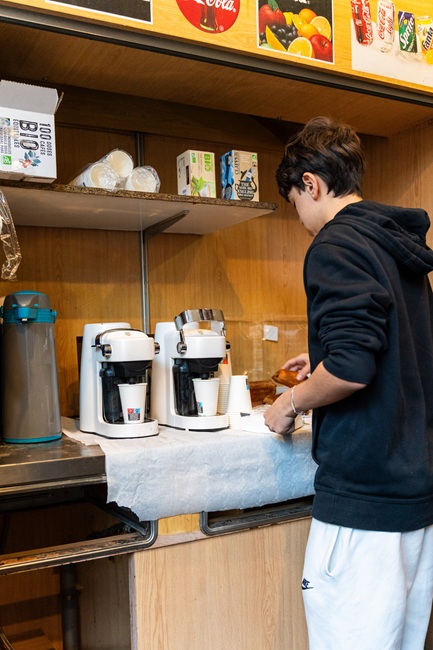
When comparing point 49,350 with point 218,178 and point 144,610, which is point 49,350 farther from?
point 218,178

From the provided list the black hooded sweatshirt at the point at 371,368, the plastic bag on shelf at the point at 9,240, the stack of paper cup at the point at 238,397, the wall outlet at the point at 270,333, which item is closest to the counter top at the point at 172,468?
the stack of paper cup at the point at 238,397

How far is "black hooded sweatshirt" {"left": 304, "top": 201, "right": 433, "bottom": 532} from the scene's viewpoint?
117 centimetres

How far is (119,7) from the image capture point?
154cm

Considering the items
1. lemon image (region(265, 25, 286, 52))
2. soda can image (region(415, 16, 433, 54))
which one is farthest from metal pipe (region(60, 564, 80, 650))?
soda can image (region(415, 16, 433, 54))

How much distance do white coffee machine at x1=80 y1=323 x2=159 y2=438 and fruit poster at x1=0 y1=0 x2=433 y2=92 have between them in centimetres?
73

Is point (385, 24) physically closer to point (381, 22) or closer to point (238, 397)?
point (381, 22)

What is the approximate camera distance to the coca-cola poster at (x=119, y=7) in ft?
4.87

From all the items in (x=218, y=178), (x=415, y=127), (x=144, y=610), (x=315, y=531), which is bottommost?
(x=144, y=610)

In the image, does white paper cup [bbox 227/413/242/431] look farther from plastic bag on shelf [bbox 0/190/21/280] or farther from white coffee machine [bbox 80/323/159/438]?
plastic bag on shelf [bbox 0/190/21/280]

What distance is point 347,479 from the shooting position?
4.11 feet

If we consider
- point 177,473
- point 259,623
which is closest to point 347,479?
point 177,473

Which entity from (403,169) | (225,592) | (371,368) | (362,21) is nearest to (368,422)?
(371,368)

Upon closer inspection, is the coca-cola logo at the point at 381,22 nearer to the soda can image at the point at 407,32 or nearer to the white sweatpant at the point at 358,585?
the soda can image at the point at 407,32

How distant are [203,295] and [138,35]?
0.93 m
